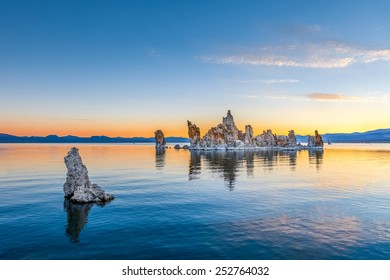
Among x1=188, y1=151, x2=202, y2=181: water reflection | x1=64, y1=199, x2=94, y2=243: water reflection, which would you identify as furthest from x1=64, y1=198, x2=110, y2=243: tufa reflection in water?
x1=188, y1=151, x2=202, y2=181: water reflection

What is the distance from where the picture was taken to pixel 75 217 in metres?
29.5

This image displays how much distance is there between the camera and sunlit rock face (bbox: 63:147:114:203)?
121ft

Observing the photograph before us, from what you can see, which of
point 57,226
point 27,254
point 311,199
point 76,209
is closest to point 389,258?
point 311,199

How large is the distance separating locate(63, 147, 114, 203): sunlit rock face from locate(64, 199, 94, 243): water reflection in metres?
1.21

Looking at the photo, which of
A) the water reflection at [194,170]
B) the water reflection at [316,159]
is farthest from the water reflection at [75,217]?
the water reflection at [316,159]

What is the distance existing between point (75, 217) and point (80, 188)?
8.87m

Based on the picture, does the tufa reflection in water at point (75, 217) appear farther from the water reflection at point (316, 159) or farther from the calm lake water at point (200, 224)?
the water reflection at point (316, 159)

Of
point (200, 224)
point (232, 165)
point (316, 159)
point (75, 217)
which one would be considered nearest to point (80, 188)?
point (75, 217)

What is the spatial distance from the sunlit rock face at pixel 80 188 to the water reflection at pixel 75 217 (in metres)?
1.21

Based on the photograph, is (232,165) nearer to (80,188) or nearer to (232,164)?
→ (232,164)

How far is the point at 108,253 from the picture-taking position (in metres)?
19.7

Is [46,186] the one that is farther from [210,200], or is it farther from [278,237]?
[278,237]

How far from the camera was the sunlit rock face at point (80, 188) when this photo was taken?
36938mm
